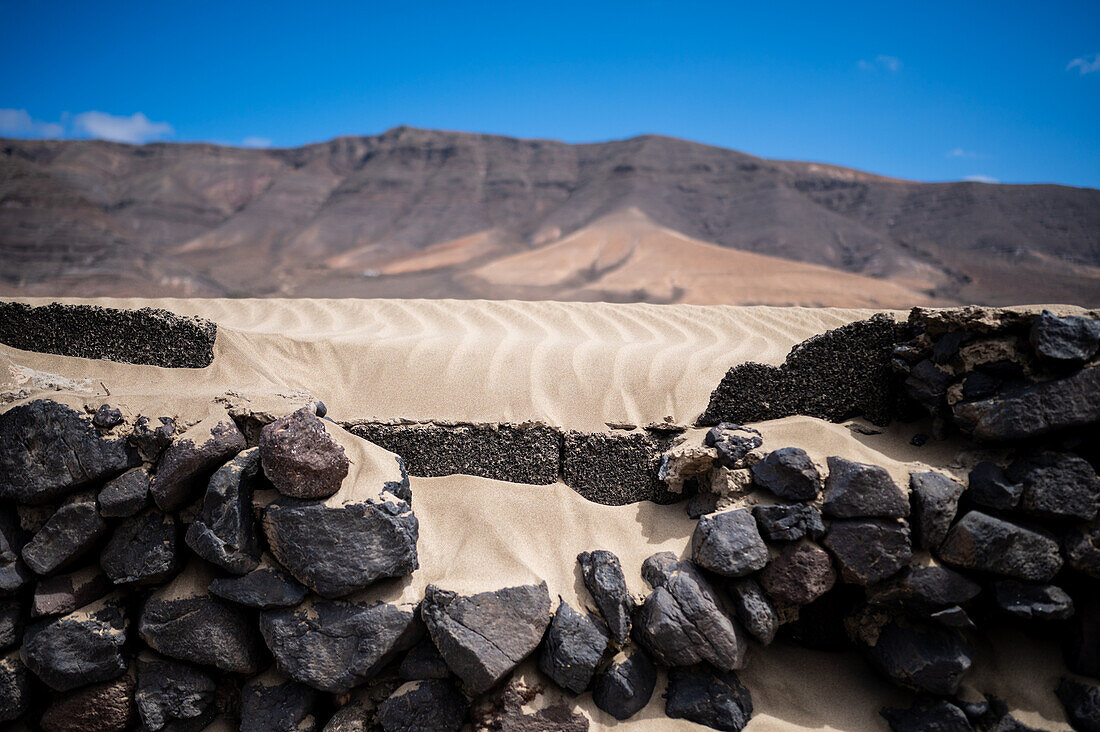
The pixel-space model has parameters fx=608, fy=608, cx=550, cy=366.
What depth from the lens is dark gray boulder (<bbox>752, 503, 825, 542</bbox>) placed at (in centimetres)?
303

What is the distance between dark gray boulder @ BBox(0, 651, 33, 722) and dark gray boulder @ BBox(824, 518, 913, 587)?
13.3ft

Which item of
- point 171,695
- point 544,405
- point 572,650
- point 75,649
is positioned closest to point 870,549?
point 572,650

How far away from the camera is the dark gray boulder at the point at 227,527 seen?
290 cm

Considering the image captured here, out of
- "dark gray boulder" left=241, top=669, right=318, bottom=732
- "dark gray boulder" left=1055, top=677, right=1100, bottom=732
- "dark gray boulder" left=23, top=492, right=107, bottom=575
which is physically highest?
"dark gray boulder" left=23, top=492, right=107, bottom=575

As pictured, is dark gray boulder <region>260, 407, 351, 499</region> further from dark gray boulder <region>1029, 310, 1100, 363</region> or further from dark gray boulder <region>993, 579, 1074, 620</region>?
dark gray boulder <region>1029, 310, 1100, 363</region>

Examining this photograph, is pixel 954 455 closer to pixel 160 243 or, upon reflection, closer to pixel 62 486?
pixel 62 486

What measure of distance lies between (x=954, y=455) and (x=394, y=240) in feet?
113

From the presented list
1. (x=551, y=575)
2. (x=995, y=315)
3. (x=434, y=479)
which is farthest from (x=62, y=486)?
(x=995, y=315)

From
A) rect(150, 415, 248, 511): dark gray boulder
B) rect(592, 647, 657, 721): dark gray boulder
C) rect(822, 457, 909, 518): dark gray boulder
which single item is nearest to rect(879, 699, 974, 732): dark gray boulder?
rect(822, 457, 909, 518): dark gray boulder

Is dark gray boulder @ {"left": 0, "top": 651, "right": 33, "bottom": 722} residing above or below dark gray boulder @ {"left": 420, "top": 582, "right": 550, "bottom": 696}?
below

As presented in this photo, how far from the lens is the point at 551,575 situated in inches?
125

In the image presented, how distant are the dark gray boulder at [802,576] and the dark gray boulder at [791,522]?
0.07m

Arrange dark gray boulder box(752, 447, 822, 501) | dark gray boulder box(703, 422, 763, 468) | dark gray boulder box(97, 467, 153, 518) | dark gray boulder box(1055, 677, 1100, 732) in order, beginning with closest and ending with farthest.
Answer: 1. dark gray boulder box(1055, 677, 1100, 732)
2. dark gray boulder box(97, 467, 153, 518)
3. dark gray boulder box(752, 447, 822, 501)
4. dark gray boulder box(703, 422, 763, 468)

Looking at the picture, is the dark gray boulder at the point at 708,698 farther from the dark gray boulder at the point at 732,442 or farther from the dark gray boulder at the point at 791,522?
the dark gray boulder at the point at 732,442
